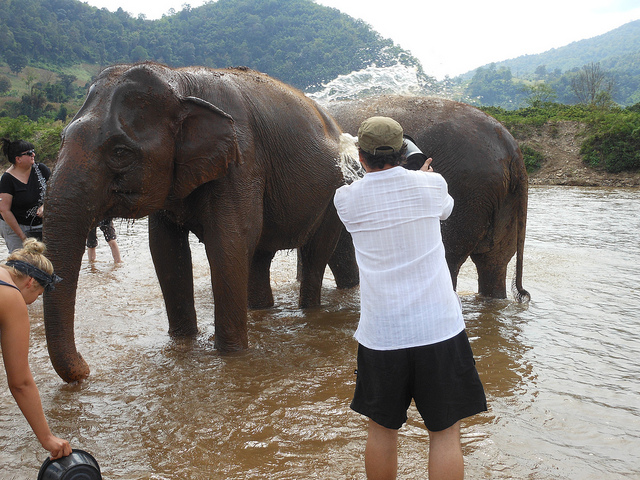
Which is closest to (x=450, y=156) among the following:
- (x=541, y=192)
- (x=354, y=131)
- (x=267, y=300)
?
(x=354, y=131)

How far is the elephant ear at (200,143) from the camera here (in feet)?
13.4

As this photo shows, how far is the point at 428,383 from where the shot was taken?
2.39m

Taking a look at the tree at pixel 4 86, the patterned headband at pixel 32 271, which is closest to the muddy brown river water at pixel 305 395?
the patterned headband at pixel 32 271

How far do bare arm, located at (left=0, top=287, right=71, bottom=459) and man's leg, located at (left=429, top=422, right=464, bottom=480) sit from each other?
158cm

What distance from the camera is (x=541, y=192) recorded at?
18.6 meters

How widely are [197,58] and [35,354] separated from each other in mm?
78218

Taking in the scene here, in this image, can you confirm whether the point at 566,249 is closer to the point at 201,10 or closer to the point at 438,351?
the point at 438,351

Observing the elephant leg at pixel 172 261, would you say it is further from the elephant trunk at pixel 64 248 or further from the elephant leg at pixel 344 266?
the elephant leg at pixel 344 266

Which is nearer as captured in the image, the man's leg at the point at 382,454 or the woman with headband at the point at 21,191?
the man's leg at the point at 382,454

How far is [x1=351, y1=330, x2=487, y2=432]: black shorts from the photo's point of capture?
237 centimetres

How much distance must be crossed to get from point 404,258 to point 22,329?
158 centimetres

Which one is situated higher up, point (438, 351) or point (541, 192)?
point (438, 351)

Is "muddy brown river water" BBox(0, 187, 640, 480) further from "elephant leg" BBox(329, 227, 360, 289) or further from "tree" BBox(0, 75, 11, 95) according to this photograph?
"tree" BBox(0, 75, 11, 95)

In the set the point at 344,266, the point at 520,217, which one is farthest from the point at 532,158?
the point at 520,217
